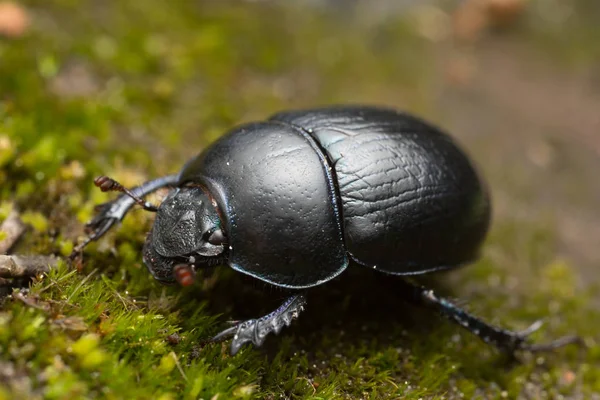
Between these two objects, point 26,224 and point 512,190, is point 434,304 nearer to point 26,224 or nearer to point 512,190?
point 512,190

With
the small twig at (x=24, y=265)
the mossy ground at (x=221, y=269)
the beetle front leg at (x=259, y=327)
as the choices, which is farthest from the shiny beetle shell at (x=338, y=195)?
the small twig at (x=24, y=265)

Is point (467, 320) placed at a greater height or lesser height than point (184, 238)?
lesser

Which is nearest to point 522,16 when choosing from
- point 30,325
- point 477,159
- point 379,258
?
point 477,159

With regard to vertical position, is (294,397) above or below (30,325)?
below

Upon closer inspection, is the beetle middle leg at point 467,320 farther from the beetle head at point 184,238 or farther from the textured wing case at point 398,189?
the beetle head at point 184,238

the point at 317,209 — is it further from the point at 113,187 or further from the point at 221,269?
the point at 113,187

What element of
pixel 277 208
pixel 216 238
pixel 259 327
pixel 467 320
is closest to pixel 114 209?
pixel 216 238

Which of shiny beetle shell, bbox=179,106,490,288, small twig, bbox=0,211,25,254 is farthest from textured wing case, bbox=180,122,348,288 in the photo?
small twig, bbox=0,211,25,254

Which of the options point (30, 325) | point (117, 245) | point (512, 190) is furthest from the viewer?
point (512, 190)
